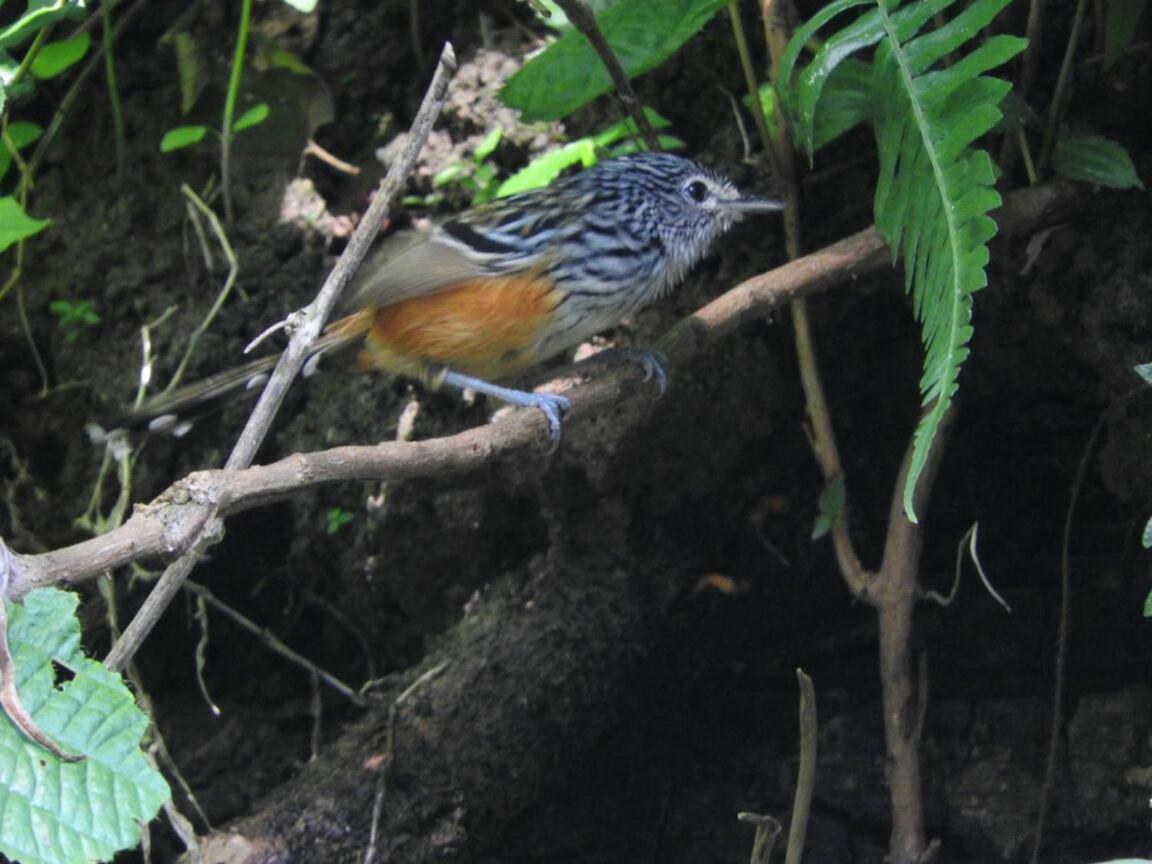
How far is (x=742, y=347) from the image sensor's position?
10.9 feet

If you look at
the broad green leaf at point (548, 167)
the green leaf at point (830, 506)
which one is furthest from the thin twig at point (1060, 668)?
the broad green leaf at point (548, 167)

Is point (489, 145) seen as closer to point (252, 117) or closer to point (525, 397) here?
point (252, 117)

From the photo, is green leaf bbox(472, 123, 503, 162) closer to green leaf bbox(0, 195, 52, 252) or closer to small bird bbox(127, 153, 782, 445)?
small bird bbox(127, 153, 782, 445)

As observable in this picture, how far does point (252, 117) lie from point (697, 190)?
47.3 inches

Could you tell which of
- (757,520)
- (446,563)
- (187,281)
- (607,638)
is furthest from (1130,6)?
(187,281)

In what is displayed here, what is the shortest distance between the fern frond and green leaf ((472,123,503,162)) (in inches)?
40.9

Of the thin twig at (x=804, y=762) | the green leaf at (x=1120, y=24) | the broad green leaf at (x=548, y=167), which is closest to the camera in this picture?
the thin twig at (x=804, y=762)

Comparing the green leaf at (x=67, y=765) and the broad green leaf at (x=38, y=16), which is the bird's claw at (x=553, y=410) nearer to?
the green leaf at (x=67, y=765)

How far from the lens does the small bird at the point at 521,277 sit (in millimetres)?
3096

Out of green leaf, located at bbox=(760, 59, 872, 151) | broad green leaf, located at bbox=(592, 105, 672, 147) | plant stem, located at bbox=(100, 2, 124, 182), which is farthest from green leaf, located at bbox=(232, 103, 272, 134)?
green leaf, located at bbox=(760, 59, 872, 151)

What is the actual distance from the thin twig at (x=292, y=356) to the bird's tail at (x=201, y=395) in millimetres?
746

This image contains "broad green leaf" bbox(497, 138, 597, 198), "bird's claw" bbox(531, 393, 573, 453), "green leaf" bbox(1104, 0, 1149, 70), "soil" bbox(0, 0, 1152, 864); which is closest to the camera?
"green leaf" bbox(1104, 0, 1149, 70)

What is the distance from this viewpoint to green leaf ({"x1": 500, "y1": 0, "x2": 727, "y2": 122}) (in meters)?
2.85

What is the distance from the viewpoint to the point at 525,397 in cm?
299
